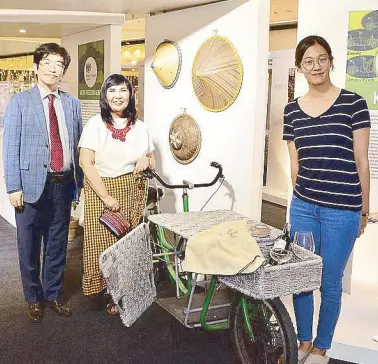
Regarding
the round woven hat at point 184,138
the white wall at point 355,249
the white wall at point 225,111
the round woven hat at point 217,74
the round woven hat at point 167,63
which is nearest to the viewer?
the white wall at point 355,249

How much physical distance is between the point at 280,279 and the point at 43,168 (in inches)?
67.1

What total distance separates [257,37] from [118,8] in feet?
5.20

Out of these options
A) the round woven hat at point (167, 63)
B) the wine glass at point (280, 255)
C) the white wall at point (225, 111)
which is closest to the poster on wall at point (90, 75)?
the white wall at point (225, 111)

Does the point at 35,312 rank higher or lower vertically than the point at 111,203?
lower

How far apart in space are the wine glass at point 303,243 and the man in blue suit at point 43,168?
5.26 feet

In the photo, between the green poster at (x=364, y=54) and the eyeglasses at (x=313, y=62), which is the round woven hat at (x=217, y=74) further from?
the eyeglasses at (x=313, y=62)

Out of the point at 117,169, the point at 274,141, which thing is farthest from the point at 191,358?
the point at 274,141

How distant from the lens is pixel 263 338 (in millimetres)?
2777

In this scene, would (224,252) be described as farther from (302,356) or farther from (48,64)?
(48,64)

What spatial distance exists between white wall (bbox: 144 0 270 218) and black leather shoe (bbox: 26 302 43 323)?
1.38 m

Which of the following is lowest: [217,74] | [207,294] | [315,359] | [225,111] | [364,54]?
[315,359]

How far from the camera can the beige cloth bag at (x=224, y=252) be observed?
2381 millimetres

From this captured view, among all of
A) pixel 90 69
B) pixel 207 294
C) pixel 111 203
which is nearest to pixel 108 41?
pixel 90 69

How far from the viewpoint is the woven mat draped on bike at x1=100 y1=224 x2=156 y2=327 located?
2783 millimetres
